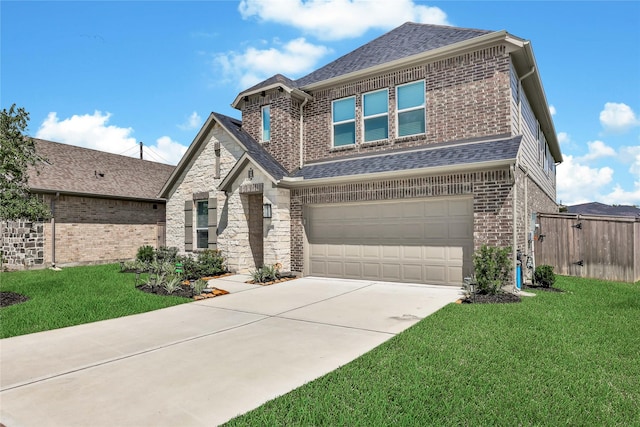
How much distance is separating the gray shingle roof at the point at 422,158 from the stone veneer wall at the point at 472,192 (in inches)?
15.0

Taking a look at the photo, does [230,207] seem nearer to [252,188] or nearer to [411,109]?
[252,188]

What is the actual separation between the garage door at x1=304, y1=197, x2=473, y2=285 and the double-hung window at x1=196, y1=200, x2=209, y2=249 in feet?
15.2

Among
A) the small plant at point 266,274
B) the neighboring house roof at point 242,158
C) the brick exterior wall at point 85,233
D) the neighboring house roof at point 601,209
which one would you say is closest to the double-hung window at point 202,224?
the neighboring house roof at point 242,158

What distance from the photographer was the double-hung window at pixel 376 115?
12602mm

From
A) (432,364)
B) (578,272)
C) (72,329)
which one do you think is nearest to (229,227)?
(72,329)

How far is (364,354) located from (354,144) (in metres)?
9.33


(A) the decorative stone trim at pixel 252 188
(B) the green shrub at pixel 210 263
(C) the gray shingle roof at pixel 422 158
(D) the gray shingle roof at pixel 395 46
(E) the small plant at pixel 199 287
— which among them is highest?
(D) the gray shingle roof at pixel 395 46

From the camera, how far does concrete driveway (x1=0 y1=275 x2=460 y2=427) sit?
361cm

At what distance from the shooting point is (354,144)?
13.2m

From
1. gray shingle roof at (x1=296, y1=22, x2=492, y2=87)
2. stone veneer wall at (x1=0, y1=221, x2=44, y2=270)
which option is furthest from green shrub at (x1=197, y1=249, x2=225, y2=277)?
stone veneer wall at (x1=0, y1=221, x2=44, y2=270)

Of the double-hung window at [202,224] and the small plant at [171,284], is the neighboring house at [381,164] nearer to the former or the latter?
the double-hung window at [202,224]

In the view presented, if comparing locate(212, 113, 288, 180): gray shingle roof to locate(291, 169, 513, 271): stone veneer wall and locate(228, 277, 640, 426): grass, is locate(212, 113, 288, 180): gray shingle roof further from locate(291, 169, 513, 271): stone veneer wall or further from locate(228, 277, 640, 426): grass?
locate(228, 277, 640, 426): grass

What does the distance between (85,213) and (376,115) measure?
46.7ft

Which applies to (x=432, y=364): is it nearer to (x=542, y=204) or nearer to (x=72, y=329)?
(x=72, y=329)
